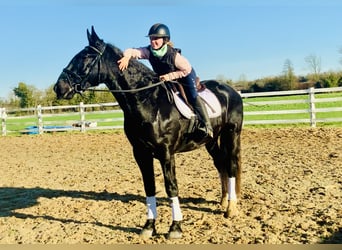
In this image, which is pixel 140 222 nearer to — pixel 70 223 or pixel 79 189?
pixel 70 223

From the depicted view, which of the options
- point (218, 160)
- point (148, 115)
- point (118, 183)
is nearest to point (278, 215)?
point (218, 160)

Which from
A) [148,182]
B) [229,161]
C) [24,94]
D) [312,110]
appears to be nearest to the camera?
[148,182]

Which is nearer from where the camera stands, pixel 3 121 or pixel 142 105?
pixel 142 105

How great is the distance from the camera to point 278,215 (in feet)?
16.6

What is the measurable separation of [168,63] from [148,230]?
2103 mm

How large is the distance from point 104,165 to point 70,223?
184 inches

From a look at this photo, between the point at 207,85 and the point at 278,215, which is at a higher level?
the point at 207,85

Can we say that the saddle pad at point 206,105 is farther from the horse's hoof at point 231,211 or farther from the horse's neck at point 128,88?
the horse's hoof at point 231,211

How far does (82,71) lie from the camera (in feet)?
14.8

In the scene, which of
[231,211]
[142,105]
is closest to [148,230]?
[231,211]

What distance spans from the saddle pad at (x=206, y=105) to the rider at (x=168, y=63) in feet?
0.38

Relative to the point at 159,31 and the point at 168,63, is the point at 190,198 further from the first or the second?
the point at 159,31

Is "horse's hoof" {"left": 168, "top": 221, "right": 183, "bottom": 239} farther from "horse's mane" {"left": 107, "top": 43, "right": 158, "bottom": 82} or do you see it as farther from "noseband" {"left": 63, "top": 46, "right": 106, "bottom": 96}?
"noseband" {"left": 63, "top": 46, "right": 106, "bottom": 96}

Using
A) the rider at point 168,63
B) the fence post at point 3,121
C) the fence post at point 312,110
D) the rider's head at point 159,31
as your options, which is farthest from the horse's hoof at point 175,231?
the fence post at point 3,121
